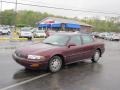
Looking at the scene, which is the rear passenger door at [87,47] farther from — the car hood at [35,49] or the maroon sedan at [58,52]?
the car hood at [35,49]

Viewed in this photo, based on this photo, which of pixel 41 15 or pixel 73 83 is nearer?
pixel 73 83

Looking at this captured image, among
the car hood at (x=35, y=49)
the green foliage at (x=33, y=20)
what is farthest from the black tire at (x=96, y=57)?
the green foliage at (x=33, y=20)

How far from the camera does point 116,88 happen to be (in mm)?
6906

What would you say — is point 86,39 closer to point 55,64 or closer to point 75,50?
Result: point 75,50

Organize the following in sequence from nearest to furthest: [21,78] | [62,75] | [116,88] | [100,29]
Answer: [116,88] < [21,78] < [62,75] < [100,29]

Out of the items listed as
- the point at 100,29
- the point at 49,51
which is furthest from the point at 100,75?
the point at 100,29

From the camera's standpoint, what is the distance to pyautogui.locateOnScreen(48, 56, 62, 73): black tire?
340 inches

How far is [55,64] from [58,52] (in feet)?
1.55

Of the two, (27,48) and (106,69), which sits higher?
(27,48)

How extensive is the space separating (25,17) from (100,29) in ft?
125

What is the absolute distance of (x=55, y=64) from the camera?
347 inches

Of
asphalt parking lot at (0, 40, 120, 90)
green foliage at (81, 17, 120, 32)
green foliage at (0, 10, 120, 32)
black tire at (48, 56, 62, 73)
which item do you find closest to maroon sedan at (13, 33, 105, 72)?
black tire at (48, 56, 62, 73)

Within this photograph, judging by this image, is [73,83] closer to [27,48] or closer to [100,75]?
[100,75]

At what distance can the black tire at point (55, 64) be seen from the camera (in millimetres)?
8648
